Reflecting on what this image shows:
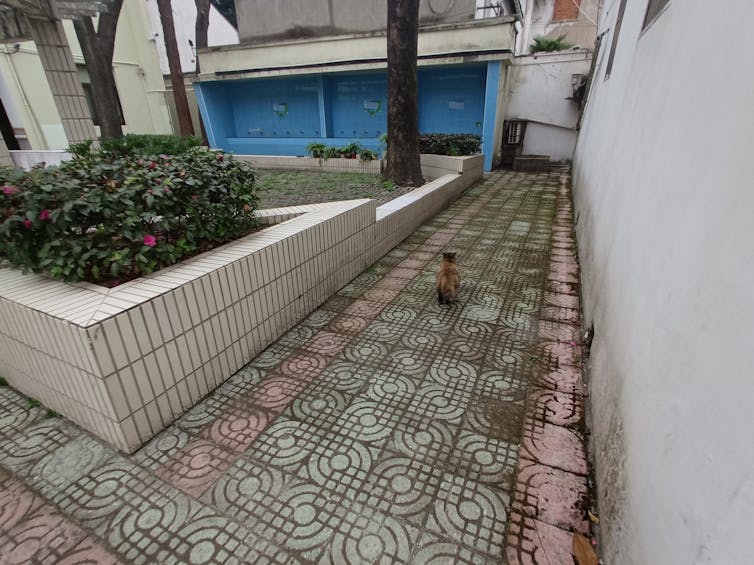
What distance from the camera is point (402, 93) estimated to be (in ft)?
24.7

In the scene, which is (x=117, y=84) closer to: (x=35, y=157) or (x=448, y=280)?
(x=35, y=157)

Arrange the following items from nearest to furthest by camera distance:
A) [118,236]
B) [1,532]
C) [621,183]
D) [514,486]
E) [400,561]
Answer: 1. [400,561]
2. [1,532]
3. [514,486]
4. [118,236]
5. [621,183]

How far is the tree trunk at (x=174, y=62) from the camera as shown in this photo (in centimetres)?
1420

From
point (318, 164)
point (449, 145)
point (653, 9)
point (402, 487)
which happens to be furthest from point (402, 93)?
point (402, 487)

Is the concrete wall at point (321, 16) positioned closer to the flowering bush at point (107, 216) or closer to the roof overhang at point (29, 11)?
the roof overhang at point (29, 11)

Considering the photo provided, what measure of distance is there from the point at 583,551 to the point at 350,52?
15.2 metres

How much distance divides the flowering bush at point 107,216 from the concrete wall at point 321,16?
42.4ft

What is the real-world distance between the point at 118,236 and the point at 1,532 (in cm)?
161

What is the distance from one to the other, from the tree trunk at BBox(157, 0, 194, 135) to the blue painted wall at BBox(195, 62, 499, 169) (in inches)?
57.0

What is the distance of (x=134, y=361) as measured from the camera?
6.85ft

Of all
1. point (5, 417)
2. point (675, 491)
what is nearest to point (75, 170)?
point (5, 417)

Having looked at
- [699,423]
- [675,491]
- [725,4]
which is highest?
[725,4]

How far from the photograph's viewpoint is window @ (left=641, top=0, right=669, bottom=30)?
9.49 ft

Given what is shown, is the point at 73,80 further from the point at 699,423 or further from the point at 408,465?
the point at 699,423
